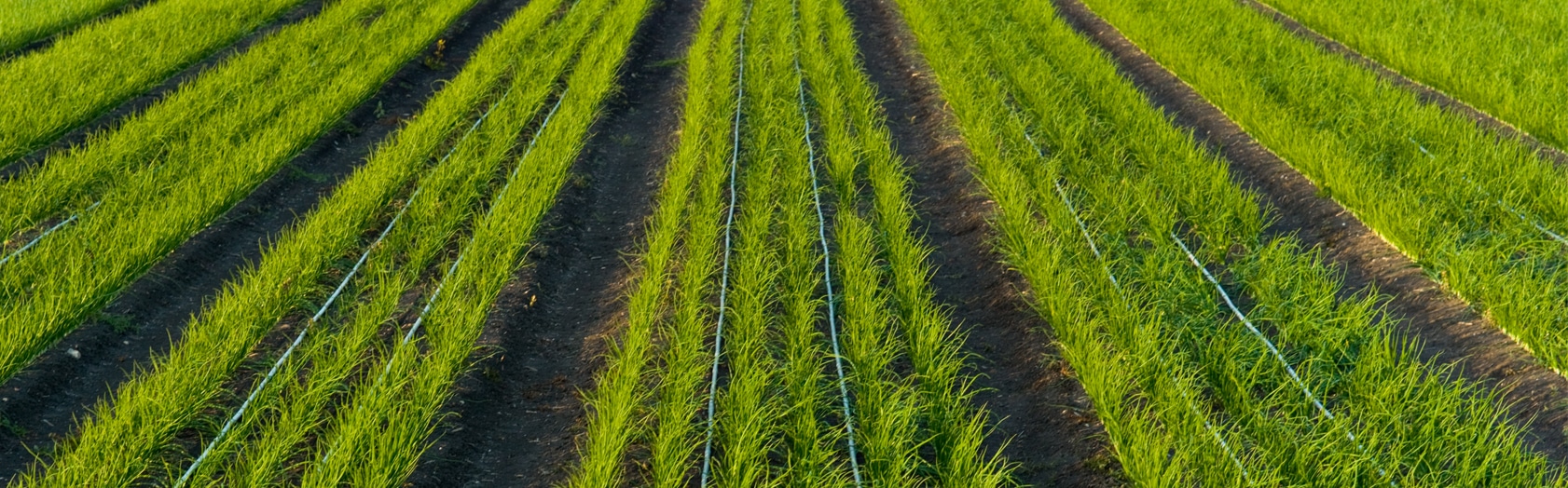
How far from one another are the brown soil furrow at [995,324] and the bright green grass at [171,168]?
8.83 ft

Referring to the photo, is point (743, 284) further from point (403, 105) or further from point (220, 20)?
point (220, 20)

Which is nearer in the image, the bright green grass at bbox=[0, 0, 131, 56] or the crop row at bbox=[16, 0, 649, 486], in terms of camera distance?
the crop row at bbox=[16, 0, 649, 486]

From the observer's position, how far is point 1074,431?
3561 mm

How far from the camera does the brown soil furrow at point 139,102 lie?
559cm

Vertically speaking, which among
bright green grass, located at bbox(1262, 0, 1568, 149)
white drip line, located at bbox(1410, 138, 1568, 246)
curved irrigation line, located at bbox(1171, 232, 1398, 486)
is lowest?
bright green grass, located at bbox(1262, 0, 1568, 149)

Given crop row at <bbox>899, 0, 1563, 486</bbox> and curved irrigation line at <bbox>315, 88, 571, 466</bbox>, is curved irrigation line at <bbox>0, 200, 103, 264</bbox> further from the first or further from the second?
crop row at <bbox>899, 0, 1563, 486</bbox>

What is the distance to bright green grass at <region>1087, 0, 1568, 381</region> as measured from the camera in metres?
4.14

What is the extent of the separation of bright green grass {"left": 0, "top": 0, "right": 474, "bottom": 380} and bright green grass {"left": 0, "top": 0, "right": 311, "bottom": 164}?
0.28 meters

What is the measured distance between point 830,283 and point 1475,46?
509cm

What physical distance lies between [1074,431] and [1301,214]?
87.4 inches

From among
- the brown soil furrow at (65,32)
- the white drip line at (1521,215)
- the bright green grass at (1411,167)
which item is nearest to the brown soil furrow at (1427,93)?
the bright green grass at (1411,167)

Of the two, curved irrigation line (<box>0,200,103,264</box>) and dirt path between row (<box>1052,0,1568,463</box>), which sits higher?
curved irrigation line (<box>0,200,103,264</box>)

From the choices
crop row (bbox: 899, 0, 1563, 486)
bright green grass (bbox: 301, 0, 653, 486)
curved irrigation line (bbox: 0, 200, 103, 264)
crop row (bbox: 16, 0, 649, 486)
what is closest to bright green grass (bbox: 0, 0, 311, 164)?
curved irrigation line (bbox: 0, 200, 103, 264)

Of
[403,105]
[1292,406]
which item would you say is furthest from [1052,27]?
[1292,406]
